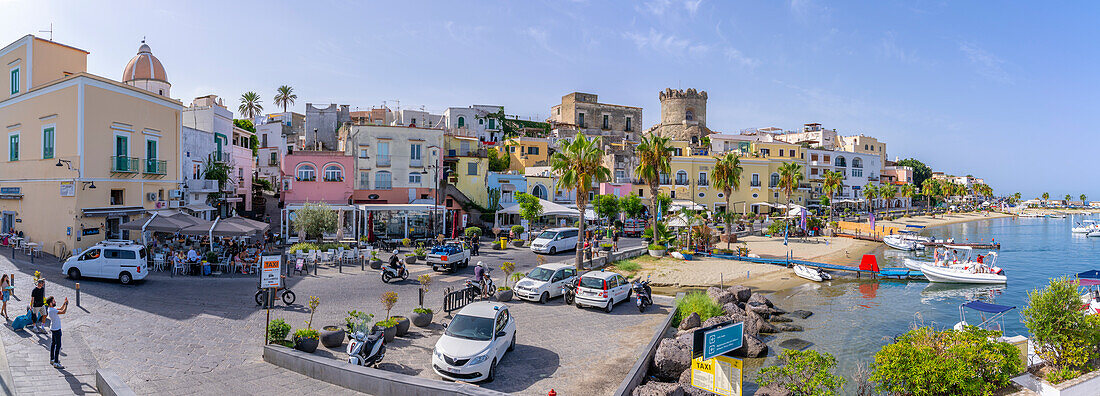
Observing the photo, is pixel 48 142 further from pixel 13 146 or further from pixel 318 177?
pixel 318 177

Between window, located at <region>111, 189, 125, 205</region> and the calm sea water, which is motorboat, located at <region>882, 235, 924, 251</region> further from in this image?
window, located at <region>111, 189, 125, 205</region>

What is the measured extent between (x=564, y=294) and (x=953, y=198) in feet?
462

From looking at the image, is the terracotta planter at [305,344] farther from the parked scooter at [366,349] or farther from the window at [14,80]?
the window at [14,80]

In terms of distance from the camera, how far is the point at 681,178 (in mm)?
64625

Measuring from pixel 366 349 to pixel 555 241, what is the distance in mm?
23159

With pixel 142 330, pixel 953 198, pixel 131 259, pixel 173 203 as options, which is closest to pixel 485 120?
pixel 173 203

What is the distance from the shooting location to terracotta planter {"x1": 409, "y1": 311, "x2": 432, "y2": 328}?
16109 millimetres

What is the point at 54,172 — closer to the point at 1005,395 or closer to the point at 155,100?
the point at 155,100

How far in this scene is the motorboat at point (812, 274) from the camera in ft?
106

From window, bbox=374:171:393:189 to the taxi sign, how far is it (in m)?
31.8

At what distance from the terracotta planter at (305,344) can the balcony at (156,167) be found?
73.3 ft

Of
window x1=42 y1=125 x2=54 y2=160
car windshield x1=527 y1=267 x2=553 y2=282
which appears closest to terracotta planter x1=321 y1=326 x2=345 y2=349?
car windshield x1=527 y1=267 x2=553 y2=282

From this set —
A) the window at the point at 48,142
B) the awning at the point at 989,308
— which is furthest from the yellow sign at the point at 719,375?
the window at the point at 48,142

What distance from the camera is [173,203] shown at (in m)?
31.7
